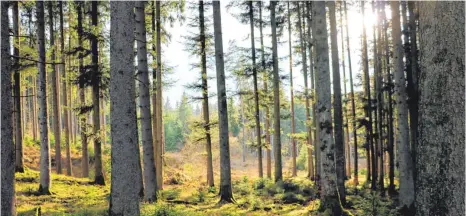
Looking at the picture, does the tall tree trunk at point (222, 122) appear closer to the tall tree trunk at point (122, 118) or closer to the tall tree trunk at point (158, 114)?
the tall tree trunk at point (158, 114)

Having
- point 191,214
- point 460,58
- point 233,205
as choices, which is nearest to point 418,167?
point 460,58

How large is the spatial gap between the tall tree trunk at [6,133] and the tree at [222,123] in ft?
22.6

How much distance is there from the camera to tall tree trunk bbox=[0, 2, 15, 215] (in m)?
5.13

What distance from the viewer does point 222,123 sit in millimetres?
11359

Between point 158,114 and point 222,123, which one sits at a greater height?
point 158,114

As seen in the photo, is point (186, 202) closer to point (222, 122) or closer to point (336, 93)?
point (222, 122)

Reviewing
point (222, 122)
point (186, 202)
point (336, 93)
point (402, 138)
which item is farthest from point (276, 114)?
point (186, 202)

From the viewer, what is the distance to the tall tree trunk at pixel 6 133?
16.8ft

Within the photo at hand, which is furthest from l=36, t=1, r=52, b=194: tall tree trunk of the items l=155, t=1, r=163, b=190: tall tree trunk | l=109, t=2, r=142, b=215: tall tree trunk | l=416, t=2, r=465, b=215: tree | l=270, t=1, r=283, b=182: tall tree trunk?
l=416, t=2, r=465, b=215: tree

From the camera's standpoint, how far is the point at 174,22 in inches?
633

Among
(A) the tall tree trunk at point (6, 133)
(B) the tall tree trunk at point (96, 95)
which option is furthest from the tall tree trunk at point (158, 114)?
(A) the tall tree trunk at point (6, 133)

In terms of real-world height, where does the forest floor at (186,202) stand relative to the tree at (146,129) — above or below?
below

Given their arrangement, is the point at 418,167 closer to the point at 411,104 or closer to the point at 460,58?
the point at 460,58

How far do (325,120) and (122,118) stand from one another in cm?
553
